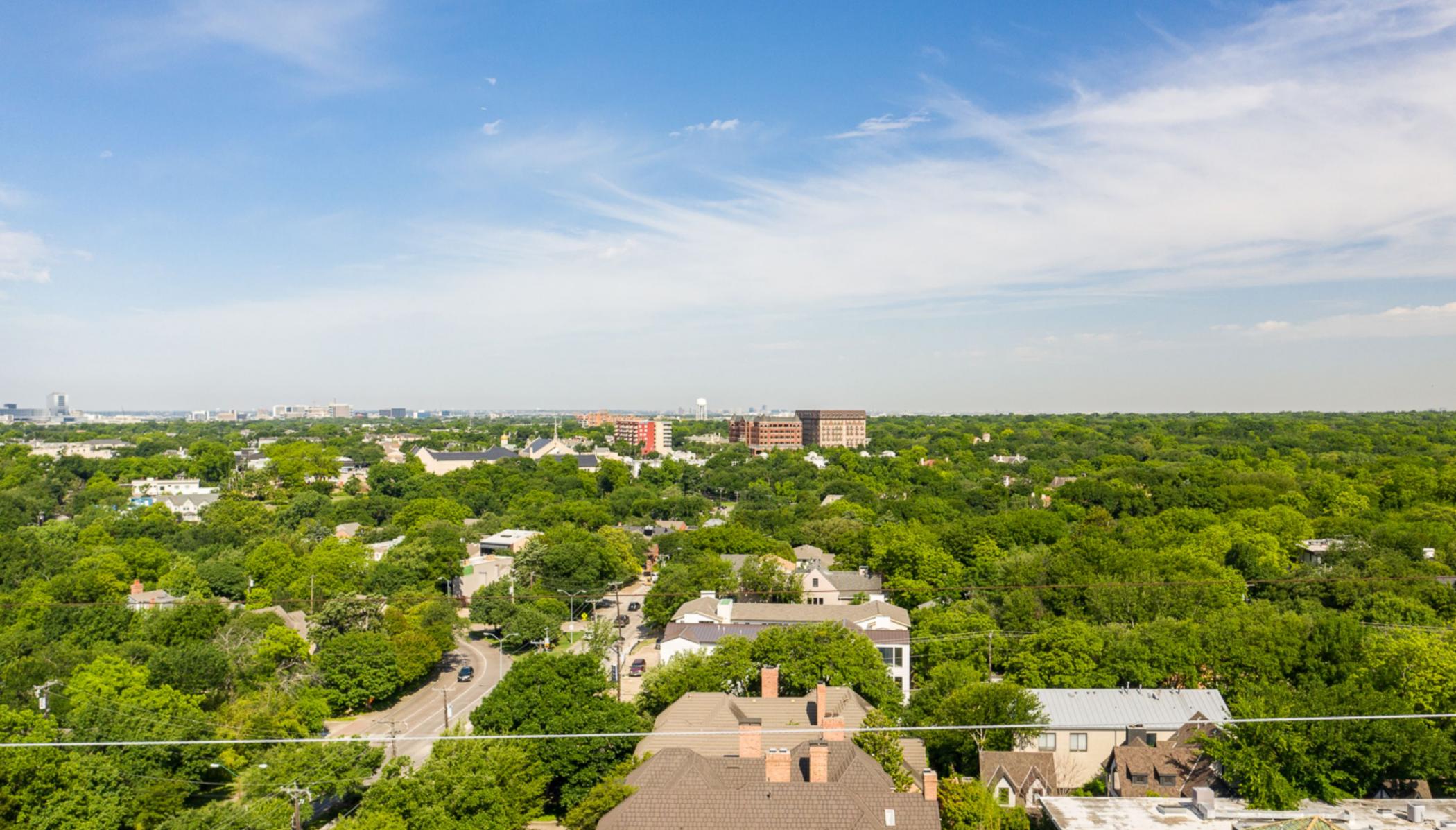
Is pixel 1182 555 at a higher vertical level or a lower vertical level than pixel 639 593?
higher

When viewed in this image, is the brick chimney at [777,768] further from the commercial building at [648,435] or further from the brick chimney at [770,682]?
the commercial building at [648,435]

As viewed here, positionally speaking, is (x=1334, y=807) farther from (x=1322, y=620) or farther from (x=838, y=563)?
(x=838, y=563)

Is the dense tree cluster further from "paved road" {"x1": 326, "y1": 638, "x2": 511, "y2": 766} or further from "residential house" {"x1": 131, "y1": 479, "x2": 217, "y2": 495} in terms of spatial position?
"residential house" {"x1": 131, "y1": 479, "x2": 217, "y2": 495}

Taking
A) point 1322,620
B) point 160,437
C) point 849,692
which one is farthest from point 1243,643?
point 160,437

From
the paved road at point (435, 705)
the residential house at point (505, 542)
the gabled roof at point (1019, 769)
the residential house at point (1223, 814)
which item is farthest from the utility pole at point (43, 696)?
the residential house at point (505, 542)

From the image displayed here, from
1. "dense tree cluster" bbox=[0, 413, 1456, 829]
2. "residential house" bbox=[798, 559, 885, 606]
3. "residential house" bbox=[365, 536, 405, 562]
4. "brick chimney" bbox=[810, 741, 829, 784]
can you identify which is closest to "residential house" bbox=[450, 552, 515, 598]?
"dense tree cluster" bbox=[0, 413, 1456, 829]
